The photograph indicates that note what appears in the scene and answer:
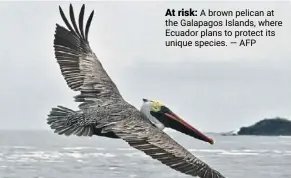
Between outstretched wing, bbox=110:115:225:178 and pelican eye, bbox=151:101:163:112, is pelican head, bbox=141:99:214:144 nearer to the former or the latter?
pelican eye, bbox=151:101:163:112

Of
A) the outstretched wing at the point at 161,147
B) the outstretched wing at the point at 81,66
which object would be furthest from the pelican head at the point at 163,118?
the outstretched wing at the point at 161,147

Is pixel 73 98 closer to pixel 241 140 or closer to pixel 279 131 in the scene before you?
pixel 279 131

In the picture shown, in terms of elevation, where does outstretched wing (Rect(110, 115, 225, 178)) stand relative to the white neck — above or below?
below

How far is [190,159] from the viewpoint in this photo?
183 inches

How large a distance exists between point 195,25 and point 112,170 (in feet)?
16.2

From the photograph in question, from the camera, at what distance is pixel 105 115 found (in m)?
5.33

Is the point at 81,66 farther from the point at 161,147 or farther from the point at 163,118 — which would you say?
the point at 161,147

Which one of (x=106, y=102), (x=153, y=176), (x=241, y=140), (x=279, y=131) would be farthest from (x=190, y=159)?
(x=241, y=140)

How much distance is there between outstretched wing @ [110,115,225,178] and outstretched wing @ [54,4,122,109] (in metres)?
0.58

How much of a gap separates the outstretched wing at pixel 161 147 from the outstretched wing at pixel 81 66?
22.9 inches

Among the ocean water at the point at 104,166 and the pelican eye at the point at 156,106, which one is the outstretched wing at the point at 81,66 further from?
the ocean water at the point at 104,166

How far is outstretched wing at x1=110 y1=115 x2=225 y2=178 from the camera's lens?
15.0 feet

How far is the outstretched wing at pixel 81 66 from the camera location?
18.5ft

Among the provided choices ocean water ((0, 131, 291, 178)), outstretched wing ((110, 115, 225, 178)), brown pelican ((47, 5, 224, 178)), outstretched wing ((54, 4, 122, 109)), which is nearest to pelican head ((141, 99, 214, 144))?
brown pelican ((47, 5, 224, 178))
